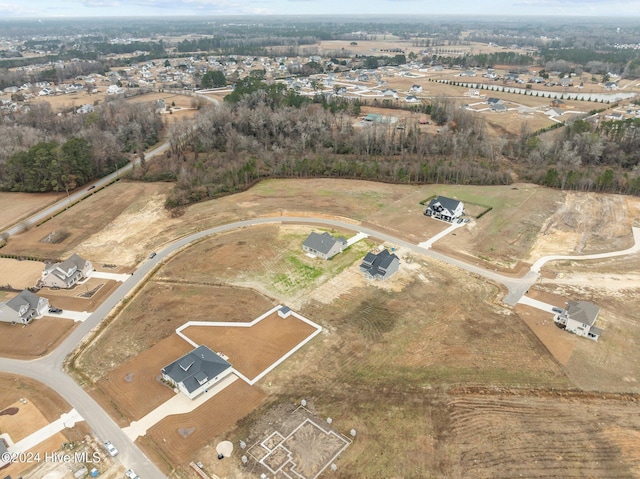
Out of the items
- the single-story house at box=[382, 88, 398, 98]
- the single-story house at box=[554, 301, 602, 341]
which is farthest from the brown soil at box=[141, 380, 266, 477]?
the single-story house at box=[382, 88, 398, 98]

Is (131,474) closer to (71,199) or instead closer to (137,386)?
(137,386)

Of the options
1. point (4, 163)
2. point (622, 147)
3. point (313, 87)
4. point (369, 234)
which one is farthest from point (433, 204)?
point (313, 87)

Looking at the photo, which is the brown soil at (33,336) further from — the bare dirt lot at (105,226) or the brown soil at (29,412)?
the bare dirt lot at (105,226)


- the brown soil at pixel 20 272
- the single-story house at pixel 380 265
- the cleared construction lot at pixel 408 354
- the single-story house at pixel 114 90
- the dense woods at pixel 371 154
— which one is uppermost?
the single-story house at pixel 114 90

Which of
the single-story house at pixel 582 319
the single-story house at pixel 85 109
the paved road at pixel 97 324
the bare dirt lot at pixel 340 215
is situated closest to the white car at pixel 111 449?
the paved road at pixel 97 324

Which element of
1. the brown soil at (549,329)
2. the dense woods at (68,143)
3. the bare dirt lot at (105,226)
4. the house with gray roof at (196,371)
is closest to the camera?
the house with gray roof at (196,371)

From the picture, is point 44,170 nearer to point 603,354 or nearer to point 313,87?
point 603,354

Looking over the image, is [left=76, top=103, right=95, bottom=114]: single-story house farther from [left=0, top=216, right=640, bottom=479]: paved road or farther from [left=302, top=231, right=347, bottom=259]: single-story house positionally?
[left=302, top=231, right=347, bottom=259]: single-story house

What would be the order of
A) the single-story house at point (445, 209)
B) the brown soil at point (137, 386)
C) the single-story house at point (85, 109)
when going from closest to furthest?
the brown soil at point (137, 386)
the single-story house at point (445, 209)
the single-story house at point (85, 109)
